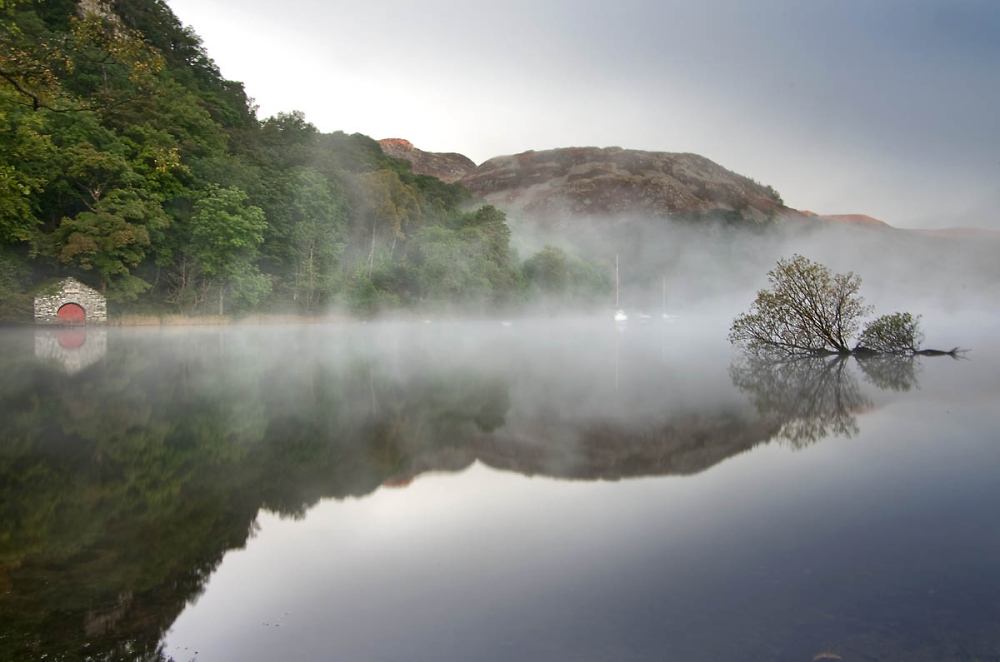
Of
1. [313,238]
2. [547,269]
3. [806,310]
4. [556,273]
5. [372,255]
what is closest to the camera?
[806,310]

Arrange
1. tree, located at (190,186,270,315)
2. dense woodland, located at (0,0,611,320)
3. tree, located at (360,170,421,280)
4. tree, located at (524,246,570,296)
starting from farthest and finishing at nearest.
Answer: tree, located at (524,246,570,296), tree, located at (360,170,421,280), tree, located at (190,186,270,315), dense woodland, located at (0,0,611,320)

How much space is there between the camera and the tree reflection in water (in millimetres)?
9773

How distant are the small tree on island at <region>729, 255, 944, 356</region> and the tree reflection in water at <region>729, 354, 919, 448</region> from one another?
1.03m

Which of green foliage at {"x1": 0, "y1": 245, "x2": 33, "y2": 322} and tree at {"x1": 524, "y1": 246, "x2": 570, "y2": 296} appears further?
tree at {"x1": 524, "y1": 246, "x2": 570, "y2": 296}

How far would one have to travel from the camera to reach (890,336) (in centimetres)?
2386

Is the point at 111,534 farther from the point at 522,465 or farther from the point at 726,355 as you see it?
the point at 726,355

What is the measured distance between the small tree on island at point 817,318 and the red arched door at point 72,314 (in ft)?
132

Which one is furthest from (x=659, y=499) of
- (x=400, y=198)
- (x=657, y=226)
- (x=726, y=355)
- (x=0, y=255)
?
(x=657, y=226)

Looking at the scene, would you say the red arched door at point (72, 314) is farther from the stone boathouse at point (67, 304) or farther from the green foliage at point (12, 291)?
the green foliage at point (12, 291)

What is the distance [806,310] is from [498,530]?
21.5 metres

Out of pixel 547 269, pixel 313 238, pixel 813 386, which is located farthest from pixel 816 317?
pixel 547 269

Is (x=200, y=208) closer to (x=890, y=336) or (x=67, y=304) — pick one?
(x=67, y=304)

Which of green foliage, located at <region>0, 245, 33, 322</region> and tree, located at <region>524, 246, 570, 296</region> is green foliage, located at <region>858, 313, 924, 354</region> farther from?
tree, located at <region>524, 246, 570, 296</region>

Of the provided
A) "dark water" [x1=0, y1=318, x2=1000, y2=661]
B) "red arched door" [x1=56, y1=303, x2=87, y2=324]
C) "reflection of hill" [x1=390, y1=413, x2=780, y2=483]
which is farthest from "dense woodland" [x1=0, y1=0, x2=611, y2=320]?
"reflection of hill" [x1=390, y1=413, x2=780, y2=483]
